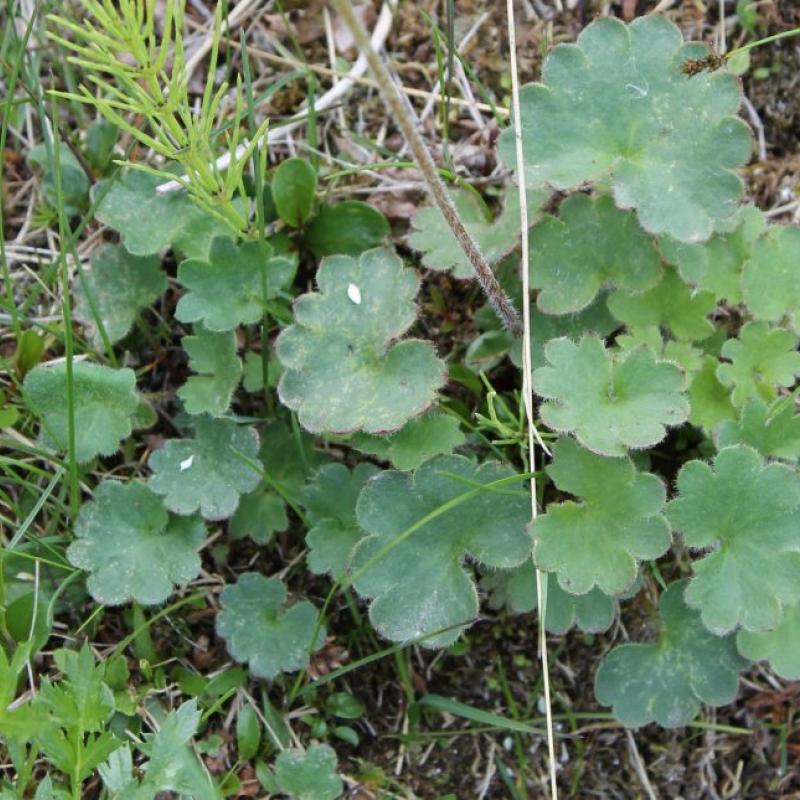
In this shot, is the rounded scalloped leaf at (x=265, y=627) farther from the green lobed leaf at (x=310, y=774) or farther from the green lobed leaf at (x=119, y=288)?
the green lobed leaf at (x=119, y=288)

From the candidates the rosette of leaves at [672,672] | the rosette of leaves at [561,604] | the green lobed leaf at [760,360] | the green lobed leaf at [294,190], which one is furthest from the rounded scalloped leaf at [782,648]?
the green lobed leaf at [294,190]

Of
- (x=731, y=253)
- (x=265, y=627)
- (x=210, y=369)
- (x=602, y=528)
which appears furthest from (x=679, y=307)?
(x=265, y=627)

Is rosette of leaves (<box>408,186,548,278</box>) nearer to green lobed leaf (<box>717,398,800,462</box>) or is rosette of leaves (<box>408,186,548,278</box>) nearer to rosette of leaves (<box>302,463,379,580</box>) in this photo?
rosette of leaves (<box>302,463,379,580</box>)

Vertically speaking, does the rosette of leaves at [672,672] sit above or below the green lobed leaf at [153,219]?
below

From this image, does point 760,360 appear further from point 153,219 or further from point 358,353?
point 153,219

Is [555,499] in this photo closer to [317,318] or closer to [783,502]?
[783,502]
